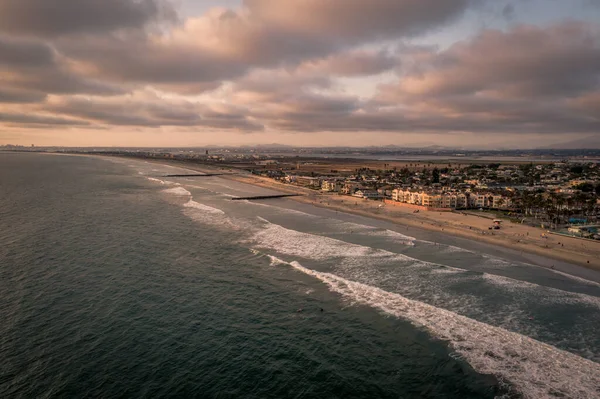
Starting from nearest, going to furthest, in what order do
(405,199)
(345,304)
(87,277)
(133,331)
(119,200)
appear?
1. (133,331)
2. (345,304)
3. (87,277)
4. (119,200)
5. (405,199)

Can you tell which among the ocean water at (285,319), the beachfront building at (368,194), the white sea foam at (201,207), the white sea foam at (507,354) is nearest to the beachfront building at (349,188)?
the beachfront building at (368,194)

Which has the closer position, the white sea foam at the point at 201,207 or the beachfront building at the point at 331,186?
the white sea foam at the point at 201,207

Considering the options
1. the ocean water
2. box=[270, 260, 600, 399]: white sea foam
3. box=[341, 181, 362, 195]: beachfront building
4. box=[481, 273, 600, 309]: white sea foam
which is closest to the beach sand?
the ocean water

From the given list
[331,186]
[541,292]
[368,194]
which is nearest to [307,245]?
[541,292]

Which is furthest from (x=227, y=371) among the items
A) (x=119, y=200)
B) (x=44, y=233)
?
(x=119, y=200)

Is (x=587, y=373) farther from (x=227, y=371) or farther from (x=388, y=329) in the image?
(x=227, y=371)

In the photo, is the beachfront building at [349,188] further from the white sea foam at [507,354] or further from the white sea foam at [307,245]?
the white sea foam at [507,354]

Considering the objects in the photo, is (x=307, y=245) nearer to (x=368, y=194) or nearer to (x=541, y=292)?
(x=541, y=292)
